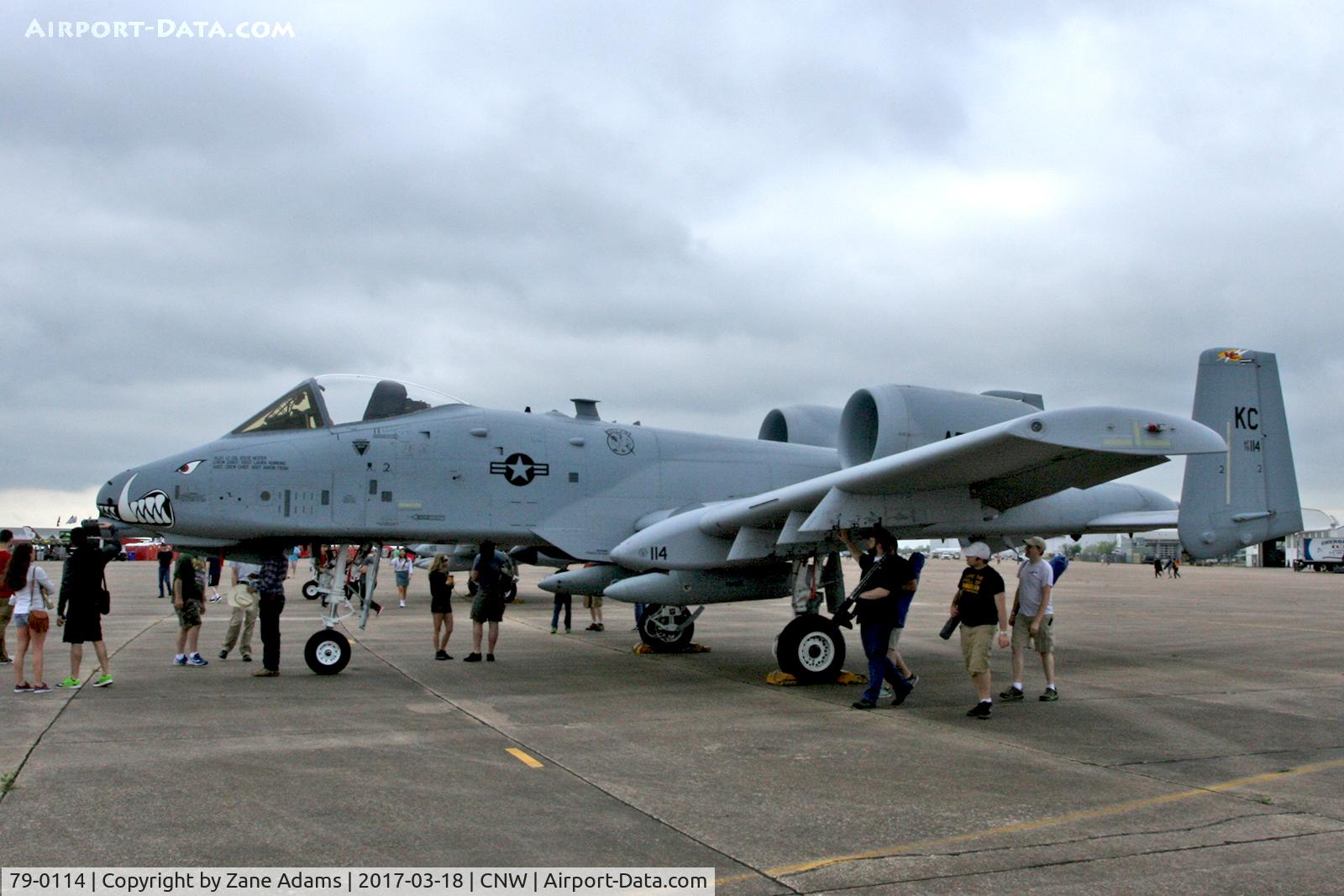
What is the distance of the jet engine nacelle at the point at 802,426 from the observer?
47.8ft

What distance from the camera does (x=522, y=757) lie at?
6676 millimetres

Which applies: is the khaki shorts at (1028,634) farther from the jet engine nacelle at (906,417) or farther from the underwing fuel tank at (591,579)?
the underwing fuel tank at (591,579)

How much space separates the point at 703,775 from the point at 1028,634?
16.1 feet

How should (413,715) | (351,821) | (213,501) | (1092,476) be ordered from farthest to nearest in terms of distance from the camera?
(213,501)
(1092,476)
(413,715)
(351,821)

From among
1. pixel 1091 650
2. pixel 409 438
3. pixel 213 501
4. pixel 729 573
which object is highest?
pixel 409 438

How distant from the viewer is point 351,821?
5.00 meters

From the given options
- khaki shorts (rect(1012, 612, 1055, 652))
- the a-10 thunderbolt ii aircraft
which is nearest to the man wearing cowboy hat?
the a-10 thunderbolt ii aircraft

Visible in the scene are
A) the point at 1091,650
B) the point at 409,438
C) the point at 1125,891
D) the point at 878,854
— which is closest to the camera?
the point at 1125,891

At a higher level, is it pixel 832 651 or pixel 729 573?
pixel 729 573

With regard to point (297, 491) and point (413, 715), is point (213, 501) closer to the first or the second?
point (297, 491)

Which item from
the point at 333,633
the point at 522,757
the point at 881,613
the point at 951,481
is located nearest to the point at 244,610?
the point at 333,633

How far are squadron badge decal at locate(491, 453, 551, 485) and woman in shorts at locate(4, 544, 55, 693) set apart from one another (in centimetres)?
458

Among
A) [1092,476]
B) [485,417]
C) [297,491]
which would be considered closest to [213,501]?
[297,491]

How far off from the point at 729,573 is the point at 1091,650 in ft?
20.7
